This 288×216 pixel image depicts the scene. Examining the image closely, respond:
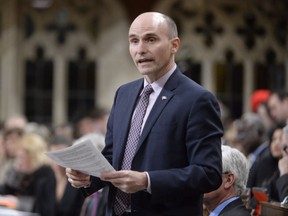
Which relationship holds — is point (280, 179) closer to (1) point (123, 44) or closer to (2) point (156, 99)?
(2) point (156, 99)

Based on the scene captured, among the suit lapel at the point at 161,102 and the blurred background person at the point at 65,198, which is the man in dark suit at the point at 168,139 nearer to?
the suit lapel at the point at 161,102

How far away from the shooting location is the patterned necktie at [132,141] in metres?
4.25

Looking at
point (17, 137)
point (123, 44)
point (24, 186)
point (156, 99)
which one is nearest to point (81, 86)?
point (123, 44)

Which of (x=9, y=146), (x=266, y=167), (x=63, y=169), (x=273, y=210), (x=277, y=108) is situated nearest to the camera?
(x=273, y=210)

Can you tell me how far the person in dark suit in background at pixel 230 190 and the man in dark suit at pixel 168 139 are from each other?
0.59 metres

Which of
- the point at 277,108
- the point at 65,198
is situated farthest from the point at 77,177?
the point at 277,108

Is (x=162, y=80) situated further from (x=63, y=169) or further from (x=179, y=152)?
(x=63, y=169)

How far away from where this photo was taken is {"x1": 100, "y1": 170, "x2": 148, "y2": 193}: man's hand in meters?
3.92

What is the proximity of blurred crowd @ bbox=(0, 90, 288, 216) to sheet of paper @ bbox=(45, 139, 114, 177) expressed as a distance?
1.41 metres

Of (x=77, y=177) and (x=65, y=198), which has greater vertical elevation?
(x=77, y=177)

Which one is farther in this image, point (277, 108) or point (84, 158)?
point (277, 108)

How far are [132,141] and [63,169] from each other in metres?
3.92

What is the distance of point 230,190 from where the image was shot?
492 cm

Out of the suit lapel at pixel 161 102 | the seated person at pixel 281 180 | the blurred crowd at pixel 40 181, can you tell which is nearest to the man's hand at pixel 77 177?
the suit lapel at pixel 161 102
